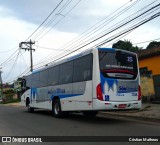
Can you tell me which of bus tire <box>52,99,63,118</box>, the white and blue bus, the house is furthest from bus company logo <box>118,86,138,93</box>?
the house

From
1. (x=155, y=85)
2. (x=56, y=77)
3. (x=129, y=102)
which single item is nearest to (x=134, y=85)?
(x=129, y=102)

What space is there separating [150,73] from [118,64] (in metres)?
9.18

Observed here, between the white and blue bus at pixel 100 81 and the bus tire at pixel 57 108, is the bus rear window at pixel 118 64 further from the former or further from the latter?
the bus tire at pixel 57 108

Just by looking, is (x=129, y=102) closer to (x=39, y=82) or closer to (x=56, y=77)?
(x=56, y=77)

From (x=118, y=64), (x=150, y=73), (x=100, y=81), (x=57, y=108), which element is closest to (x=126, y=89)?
(x=118, y=64)

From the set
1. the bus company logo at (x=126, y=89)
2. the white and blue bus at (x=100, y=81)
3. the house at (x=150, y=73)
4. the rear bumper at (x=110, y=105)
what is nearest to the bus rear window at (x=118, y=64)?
the white and blue bus at (x=100, y=81)

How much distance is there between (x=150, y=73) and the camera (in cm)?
2302

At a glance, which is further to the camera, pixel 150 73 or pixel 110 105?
pixel 150 73

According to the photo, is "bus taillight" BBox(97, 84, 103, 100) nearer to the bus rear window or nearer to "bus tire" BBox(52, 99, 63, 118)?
the bus rear window

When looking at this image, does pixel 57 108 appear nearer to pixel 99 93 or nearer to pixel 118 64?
pixel 99 93

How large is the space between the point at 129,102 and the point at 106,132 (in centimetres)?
338

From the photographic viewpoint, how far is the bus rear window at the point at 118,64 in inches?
557

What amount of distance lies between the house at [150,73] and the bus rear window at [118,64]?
24.5 feet

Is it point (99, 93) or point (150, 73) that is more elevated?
point (150, 73)
